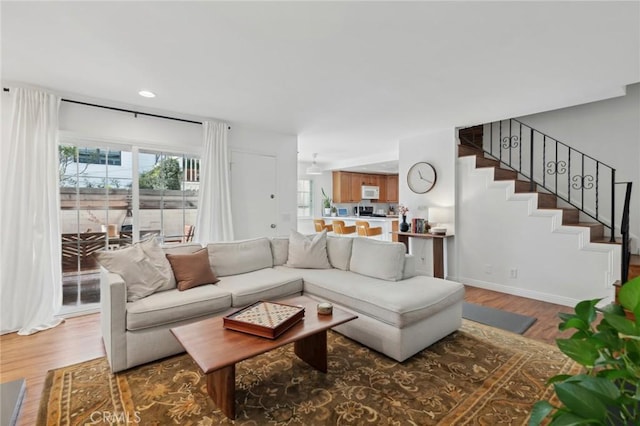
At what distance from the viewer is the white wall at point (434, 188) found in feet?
16.1

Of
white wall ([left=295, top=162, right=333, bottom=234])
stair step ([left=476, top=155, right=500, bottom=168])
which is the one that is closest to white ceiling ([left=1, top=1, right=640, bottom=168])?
stair step ([left=476, top=155, right=500, bottom=168])

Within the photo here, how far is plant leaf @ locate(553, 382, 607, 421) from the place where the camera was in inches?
21.9

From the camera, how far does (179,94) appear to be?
343cm

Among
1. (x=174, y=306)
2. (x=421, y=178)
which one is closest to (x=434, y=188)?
(x=421, y=178)

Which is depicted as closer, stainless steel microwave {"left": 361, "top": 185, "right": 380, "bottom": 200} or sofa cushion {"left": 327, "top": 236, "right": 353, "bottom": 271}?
sofa cushion {"left": 327, "top": 236, "right": 353, "bottom": 271}

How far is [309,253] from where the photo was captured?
374 cm

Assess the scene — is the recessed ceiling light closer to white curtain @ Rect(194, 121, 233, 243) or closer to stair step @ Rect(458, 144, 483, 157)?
white curtain @ Rect(194, 121, 233, 243)

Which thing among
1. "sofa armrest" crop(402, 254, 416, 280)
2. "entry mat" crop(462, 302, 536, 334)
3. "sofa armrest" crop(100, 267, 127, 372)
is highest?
"sofa armrest" crop(402, 254, 416, 280)

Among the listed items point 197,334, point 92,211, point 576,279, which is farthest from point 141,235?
point 576,279

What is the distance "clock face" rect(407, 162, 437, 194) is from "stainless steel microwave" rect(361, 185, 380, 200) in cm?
393

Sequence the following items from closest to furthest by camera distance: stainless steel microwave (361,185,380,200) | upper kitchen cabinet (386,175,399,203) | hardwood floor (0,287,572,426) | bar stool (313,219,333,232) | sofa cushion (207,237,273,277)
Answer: hardwood floor (0,287,572,426), sofa cushion (207,237,273,277), bar stool (313,219,333,232), stainless steel microwave (361,185,380,200), upper kitchen cabinet (386,175,399,203)

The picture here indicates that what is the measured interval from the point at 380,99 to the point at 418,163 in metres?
2.06

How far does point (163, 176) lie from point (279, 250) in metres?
1.89

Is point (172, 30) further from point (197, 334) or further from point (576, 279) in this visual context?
point (576, 279)
